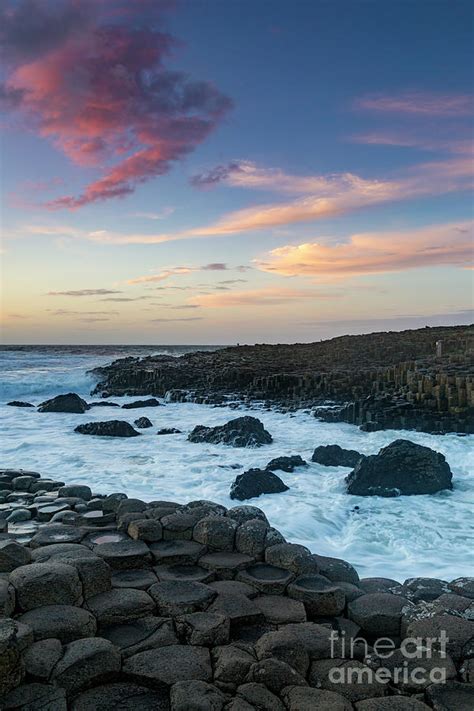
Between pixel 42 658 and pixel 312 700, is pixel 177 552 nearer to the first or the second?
pixel 42 658

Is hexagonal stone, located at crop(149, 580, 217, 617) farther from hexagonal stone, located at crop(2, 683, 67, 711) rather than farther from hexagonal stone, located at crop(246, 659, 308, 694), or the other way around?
hexagonal stone, located at crop(2, 683, 67, 711)

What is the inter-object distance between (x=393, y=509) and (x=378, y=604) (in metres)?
4.39

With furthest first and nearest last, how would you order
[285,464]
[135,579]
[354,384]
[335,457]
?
[354,384] → [335,457] → [285,464] → [135,579]

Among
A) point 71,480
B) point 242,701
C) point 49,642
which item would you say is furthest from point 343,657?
point 71,480

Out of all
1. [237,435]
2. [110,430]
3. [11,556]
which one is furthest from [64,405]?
[11,556]

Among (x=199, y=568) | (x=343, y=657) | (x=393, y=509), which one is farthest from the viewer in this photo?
(x=393, y=509)

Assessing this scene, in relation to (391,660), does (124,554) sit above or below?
above

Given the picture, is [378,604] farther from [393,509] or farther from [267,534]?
[393,509]

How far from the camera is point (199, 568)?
5191 mm

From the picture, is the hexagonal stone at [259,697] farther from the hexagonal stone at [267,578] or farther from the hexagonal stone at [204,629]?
the hexagonal stone at [267,578]

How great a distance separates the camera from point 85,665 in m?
3.42

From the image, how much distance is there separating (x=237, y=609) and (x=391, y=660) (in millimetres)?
1210

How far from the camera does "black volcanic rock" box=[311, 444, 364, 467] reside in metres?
11.6

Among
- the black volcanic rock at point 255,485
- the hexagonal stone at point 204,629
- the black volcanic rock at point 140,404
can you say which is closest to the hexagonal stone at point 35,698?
the hexagonal stone at point 204,629
